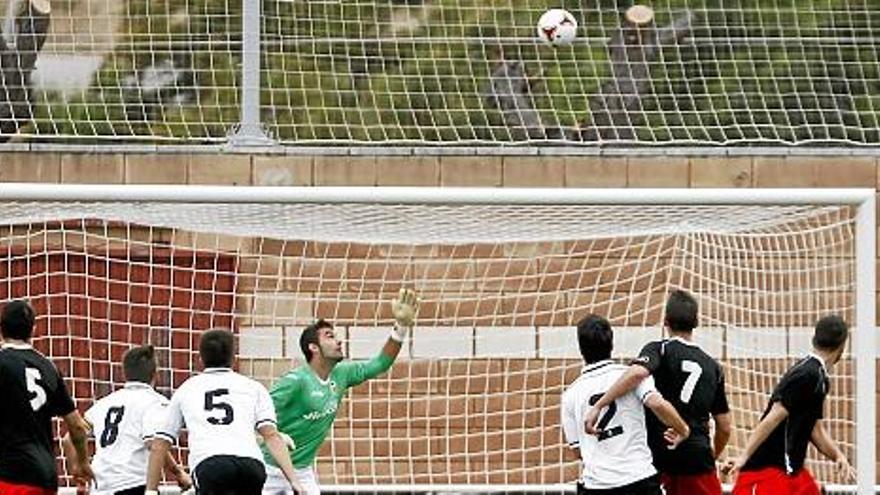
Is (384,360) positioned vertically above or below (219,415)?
above

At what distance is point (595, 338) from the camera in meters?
12.0

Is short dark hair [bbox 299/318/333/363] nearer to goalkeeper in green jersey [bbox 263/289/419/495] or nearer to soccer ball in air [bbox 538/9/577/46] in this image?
goalkeeper in green jersey [bbox 263/289/419/495]

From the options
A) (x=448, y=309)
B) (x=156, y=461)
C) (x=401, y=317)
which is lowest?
(x=156, y=461)

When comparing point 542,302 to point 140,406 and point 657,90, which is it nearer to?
point 657,90

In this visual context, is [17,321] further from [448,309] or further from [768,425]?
[448,309]

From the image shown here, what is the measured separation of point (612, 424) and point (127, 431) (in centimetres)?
254

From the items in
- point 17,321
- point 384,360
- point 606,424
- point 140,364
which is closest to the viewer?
point 606,424

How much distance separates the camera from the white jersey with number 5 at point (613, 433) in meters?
12.0

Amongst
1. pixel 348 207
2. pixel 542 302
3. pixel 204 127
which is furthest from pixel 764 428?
pixel 204 127

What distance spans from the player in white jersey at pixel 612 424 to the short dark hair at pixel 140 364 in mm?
2250

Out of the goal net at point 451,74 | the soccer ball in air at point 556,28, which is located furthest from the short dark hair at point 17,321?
the soccer ball in air at point 556,28

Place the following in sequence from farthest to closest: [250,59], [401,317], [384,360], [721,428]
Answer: [250,59] < [384,360] < [401,317] < [721,428]

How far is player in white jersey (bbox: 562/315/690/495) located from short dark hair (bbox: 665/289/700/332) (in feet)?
1.35

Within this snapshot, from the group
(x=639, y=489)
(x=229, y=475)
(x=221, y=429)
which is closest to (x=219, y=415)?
(x=221, y=429)
